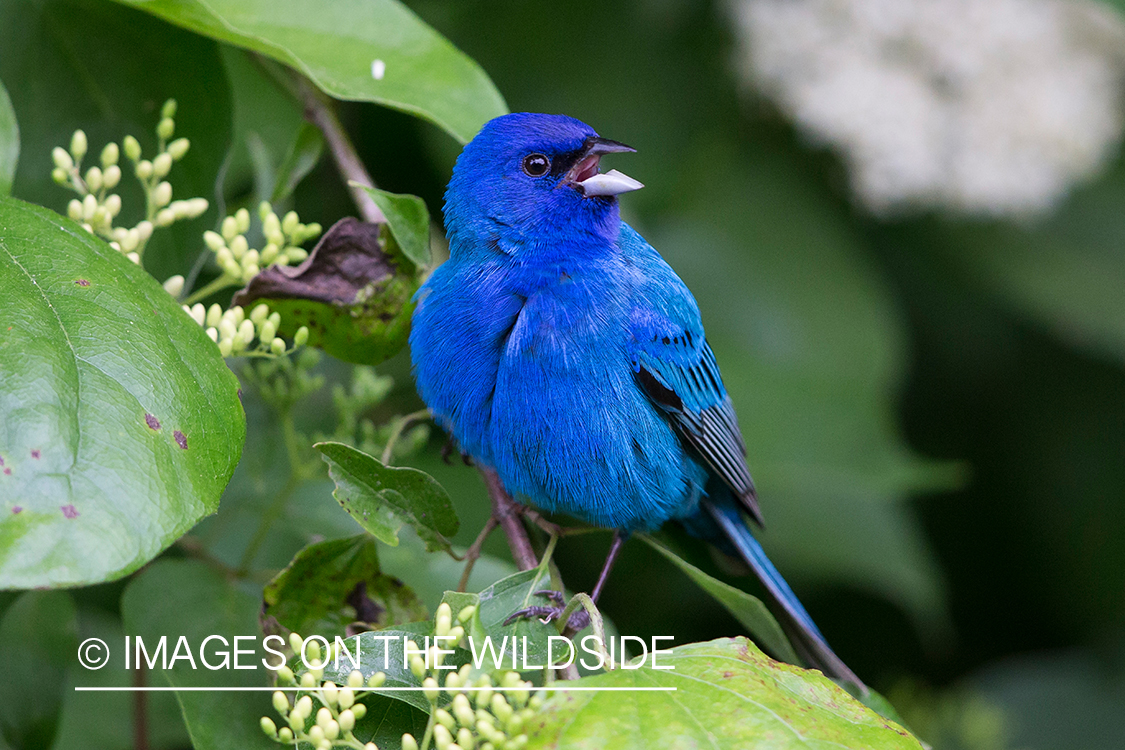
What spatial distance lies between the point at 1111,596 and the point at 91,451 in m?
5.36

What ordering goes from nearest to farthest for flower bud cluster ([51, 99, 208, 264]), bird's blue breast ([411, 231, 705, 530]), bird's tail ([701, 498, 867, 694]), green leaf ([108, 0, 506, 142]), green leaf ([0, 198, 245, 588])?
1. green leaf ([0, 198, 245, 588])
2. flower bud cluster ([51, 99, 208, 264])
3. green leaf ([108, 0, 506, 142])
4. bird's blue breast ([411, 231, 705, 530])
5. bird's tail ([701, 498, 867, 694])

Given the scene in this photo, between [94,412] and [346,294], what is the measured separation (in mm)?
897

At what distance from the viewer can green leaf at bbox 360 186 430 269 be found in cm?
241

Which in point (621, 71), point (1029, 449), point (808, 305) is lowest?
point (1029, 449)

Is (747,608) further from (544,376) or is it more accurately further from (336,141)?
(336,141)

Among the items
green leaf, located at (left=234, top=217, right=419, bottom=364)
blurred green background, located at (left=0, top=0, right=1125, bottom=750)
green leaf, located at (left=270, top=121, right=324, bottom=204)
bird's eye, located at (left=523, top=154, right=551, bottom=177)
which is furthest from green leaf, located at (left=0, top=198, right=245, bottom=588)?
blurred green background, located at (left=0, top=0, right=1125, bottom=750)

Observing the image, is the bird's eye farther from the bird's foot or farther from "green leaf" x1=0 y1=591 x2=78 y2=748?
"green leaf" x1=0 y1=591 x2=78 y2=748

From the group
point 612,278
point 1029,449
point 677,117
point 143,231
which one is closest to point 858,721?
point 612,278

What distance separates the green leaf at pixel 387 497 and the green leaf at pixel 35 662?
110 centimetres

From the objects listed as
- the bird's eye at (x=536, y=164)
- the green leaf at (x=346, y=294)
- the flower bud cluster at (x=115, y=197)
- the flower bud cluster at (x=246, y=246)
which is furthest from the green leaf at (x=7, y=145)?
→ the bird's eye at (x=536, y=164)

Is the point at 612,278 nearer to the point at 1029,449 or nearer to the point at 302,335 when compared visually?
the point at 302,335

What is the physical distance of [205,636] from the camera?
7.89ft

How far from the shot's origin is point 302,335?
2.22 metres

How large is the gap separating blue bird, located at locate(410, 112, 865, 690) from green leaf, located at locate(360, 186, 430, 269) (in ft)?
0.62
